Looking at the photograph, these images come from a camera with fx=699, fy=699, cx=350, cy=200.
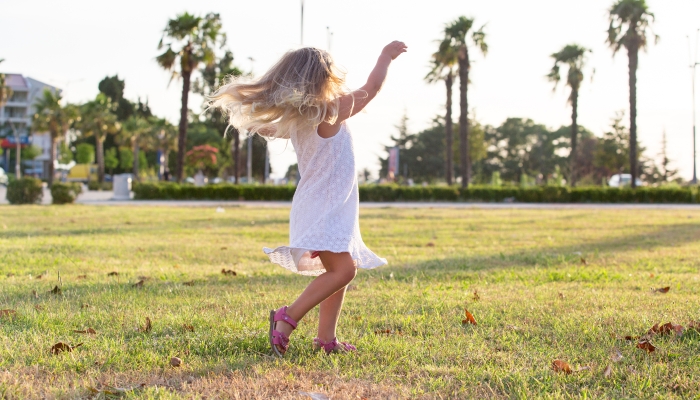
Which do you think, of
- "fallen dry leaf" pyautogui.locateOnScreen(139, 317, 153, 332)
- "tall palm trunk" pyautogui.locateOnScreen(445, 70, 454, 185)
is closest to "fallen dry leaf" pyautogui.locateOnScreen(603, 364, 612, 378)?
"fallen dry leaf" pyautogui.locateOnScreen(139, 317, 153, 332)

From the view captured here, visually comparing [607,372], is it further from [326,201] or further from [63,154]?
[63,154]

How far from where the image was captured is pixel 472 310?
455 centimetres

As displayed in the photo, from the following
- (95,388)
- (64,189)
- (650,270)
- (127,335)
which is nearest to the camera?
(95,388)

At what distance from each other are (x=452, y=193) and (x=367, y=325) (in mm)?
28327

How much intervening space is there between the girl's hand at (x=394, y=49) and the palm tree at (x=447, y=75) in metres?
32.3

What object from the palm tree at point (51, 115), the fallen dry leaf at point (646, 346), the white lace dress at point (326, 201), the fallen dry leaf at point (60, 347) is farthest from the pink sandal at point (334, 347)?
the palm tree at point (51, 115)

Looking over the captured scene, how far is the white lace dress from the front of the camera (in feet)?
10.7

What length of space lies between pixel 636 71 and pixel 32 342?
34286 millimetres

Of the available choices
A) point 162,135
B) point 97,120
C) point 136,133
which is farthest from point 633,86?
point 162,135

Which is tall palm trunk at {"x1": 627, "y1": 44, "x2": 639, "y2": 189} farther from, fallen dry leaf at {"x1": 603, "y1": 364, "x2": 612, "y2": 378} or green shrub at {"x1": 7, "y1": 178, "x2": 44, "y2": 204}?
fallen dry leaf at {"x1": 603, "y1": 364, "x2": 612, "y2": 378}

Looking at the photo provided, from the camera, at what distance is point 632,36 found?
A: 33625 mm

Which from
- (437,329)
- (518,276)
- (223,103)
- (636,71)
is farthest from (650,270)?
(636,71)

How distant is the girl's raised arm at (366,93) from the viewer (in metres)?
3.31

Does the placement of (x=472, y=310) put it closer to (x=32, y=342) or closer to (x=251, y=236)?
(x=32, y=342)
